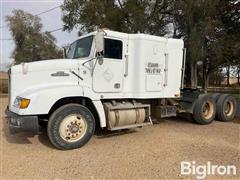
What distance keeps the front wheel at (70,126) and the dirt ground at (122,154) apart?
212 mm

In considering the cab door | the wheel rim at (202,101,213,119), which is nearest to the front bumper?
the cab door

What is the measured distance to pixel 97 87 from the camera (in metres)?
6.64

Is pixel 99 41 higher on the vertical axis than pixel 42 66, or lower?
higher

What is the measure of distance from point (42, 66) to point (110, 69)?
1.76 m

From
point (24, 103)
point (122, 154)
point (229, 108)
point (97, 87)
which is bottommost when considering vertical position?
point (122, 154)

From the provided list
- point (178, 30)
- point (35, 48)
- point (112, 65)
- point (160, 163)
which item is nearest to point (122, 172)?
point (160, 163)

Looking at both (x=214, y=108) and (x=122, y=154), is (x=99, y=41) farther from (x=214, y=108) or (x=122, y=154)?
(x=214, y=108)

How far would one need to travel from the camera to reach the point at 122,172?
4.71 metres

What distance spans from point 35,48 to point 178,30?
897 inches

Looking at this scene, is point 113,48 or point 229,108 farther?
point 229,108

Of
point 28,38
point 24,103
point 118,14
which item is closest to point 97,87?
point 24,103

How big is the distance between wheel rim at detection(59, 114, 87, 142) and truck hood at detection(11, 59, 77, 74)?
1256mm

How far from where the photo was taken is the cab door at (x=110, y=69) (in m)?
6.66

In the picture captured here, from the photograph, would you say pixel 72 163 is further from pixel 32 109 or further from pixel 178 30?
pixel 178 30
